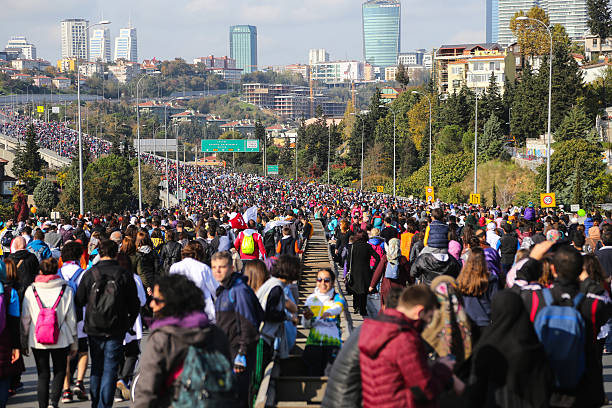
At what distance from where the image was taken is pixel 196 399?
17.3ft

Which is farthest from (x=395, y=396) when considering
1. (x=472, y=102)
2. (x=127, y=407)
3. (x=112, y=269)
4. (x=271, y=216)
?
(x=472, y=102)

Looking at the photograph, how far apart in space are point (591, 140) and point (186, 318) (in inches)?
2330

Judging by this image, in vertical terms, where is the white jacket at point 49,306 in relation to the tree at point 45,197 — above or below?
above

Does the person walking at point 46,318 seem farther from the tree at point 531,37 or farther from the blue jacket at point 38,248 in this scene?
the tree at point 531,37

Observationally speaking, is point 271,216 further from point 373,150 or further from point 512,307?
point 373,150

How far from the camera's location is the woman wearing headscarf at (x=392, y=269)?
13.6m

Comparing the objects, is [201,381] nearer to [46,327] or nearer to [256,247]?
[46,327]

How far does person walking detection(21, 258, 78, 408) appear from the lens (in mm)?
8516

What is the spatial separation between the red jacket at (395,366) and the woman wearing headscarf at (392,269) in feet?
26.4

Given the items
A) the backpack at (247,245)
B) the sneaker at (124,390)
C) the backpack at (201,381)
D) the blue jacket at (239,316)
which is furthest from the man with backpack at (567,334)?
the backpack at (247,245)

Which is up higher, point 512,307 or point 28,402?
point 512,307

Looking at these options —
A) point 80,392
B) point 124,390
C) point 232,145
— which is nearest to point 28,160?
point 232,145

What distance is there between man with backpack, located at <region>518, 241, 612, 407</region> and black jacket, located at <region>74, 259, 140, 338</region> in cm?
366

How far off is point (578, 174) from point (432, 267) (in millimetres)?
39077
